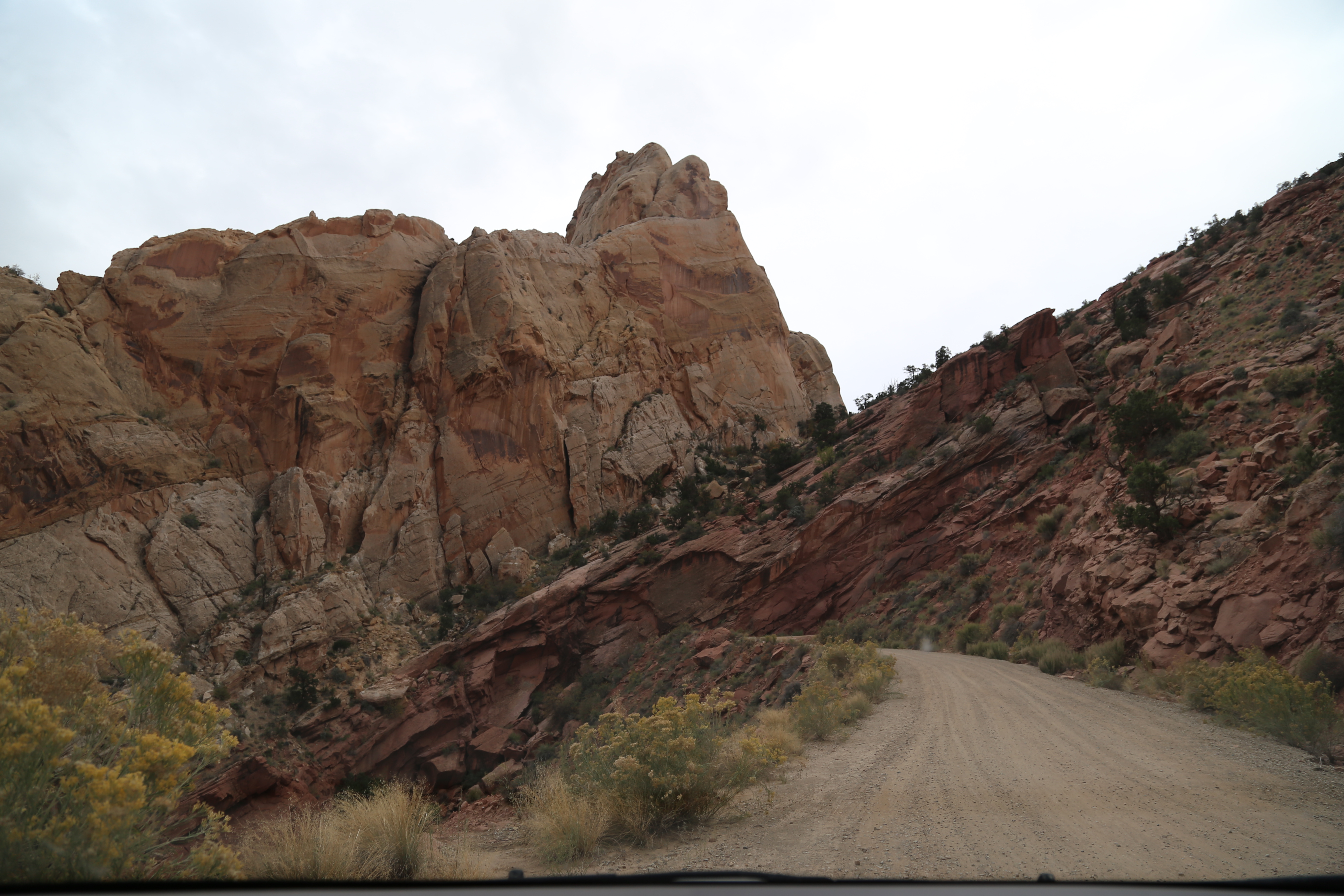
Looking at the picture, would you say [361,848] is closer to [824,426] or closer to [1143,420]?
[1143,420]

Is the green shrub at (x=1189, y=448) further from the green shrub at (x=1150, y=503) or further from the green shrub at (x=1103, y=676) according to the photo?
the green shrub at (x=1103, y=676)

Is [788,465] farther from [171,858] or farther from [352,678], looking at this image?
[171,858]

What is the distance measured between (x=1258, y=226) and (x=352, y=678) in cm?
4550

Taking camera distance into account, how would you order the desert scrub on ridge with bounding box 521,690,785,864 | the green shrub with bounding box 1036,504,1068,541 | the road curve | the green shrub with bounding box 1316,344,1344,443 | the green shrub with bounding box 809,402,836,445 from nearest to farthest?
the road curve → the desert scrub on ridge with bounding box 521,690,785,864 → the green shrub with bounding box 1316,344,1344,443 → the green shrub with bounding box 1036,504,1068,541 → the green shrub with bounding box 809,402,836,445

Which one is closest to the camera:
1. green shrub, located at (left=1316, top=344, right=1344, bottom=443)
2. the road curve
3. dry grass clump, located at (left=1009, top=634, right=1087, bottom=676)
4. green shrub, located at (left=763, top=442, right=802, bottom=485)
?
the road curve

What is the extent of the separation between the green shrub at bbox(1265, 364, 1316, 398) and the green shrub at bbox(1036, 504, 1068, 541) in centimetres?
699

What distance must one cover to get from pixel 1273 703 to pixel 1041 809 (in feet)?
15.8

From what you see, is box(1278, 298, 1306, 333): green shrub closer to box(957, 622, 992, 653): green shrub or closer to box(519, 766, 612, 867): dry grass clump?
box(957, 622, 992, 653): green shrub

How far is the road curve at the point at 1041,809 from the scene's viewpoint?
483 centimetres

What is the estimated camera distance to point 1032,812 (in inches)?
235

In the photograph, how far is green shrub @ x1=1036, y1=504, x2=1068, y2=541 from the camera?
→ 22.5 metres

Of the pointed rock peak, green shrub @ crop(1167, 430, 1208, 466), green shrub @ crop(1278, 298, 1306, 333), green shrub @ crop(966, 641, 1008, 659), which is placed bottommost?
green shrub @ crop(966, 641, 1008, 659)

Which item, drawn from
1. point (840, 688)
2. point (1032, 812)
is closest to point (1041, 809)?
point (1032, 812)

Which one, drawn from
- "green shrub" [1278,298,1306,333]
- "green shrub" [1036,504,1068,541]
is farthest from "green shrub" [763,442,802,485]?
"green shrub" [1278,298,1306,333]
